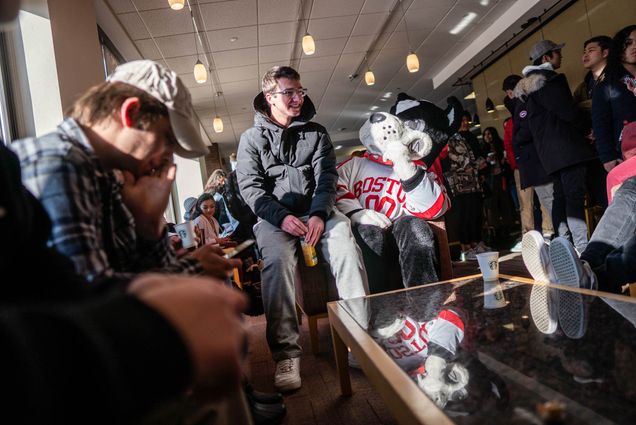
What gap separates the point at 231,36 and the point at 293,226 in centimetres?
384

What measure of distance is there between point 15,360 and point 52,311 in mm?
42

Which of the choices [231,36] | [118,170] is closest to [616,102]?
[118,170]

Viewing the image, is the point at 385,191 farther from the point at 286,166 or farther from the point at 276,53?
the point at 276,53

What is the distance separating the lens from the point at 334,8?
478 centimetres

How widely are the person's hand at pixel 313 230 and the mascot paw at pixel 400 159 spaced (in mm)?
623

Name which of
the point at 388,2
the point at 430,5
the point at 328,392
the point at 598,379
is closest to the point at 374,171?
the point at 328,392

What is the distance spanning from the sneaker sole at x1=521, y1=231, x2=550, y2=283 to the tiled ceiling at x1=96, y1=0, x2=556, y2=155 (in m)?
3.72

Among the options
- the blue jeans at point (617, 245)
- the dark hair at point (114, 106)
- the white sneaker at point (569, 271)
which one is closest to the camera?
the dark hair at point (114, 106)

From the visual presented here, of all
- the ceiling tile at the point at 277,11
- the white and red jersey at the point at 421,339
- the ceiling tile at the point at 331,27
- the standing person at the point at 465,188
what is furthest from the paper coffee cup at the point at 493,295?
the ceiling tile at the point at 331,27

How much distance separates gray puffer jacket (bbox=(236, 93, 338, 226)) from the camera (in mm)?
2164

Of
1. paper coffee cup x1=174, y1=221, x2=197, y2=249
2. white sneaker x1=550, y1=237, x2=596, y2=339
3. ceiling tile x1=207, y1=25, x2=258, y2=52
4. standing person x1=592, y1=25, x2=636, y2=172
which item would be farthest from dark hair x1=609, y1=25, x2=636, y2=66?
ceiling tile x1=207, y1=25, x2=258, y2=52

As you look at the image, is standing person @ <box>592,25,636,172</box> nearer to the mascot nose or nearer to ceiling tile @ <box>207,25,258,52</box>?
the mascot nose

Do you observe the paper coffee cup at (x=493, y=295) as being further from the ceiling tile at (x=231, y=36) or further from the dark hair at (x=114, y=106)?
the ceiling tile at (x=231, y=36)

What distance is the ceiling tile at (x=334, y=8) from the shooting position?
4.64m
